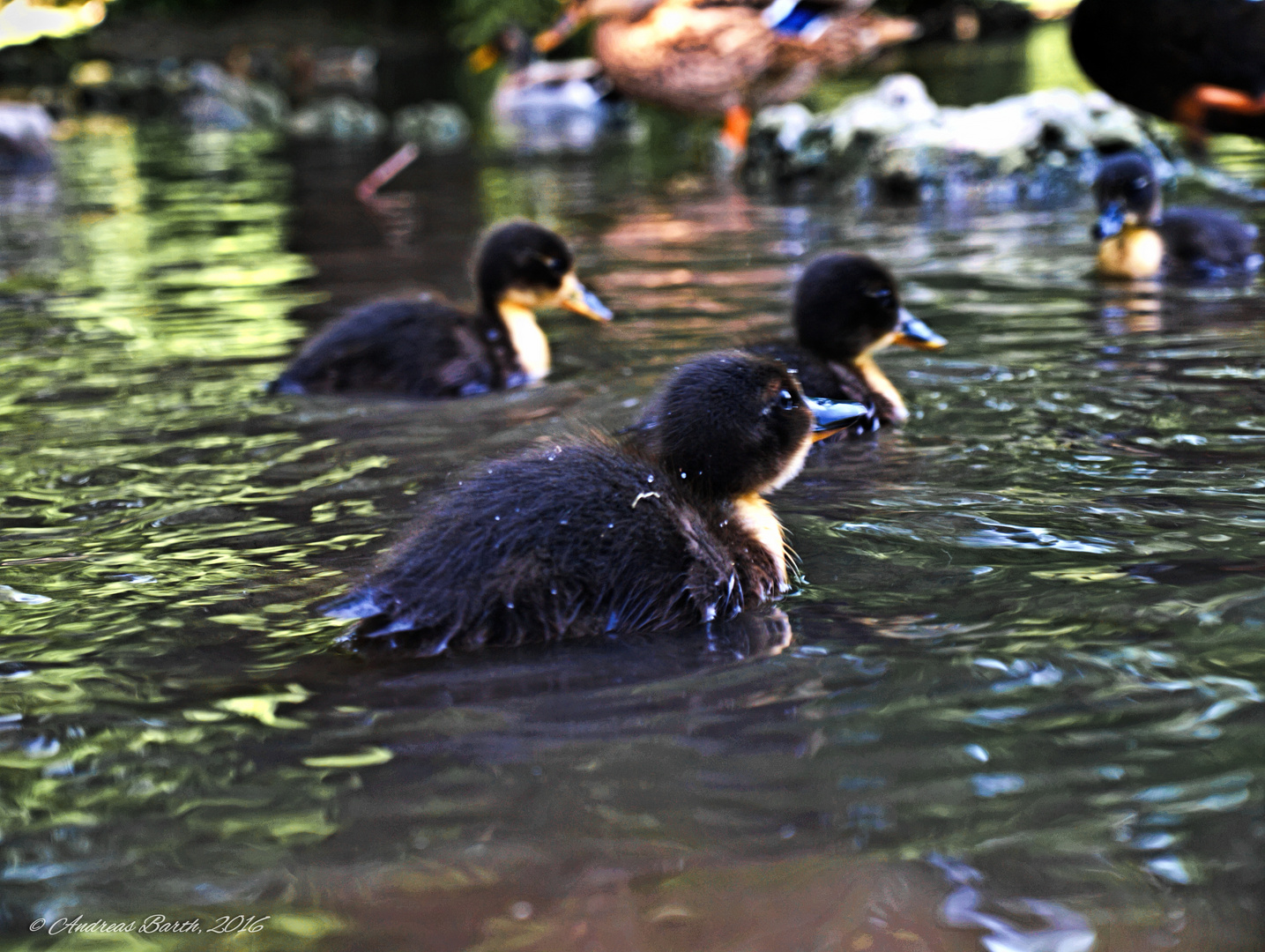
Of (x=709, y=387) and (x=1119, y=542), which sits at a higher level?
(x=709, y=387)

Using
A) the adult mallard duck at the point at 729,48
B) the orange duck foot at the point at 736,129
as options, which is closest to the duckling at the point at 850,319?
the adult mallard duck at the point at 729,48

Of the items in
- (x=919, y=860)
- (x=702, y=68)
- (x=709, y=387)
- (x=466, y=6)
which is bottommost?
(x=919, y=860)

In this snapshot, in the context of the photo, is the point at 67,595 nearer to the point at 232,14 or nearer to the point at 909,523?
the point at 909,523

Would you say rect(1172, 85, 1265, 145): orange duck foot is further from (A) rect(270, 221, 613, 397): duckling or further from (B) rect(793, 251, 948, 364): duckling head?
(A) rect(270, 221, 613, 397): duckling

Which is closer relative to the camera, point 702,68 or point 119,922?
point 119,922

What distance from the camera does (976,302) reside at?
6195 mm

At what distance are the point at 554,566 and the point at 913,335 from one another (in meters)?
2.45

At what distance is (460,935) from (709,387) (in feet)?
5.24

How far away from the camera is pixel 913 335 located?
480 cm

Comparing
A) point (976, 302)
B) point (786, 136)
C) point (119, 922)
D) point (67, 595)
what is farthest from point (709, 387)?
point (786, 136)

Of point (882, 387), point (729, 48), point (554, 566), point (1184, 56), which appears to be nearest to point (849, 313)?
point (882, 387)

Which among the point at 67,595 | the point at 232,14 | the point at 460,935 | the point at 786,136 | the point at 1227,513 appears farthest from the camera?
the point at 232,14

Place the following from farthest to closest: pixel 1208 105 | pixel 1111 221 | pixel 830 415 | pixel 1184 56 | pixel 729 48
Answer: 1. pixel 729 48
2. pixel 1111 221
3. pixel 1208 105
4. pixel 1184 56
5. pixel 830 415

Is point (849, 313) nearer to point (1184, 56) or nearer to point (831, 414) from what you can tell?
point (831, 414)
